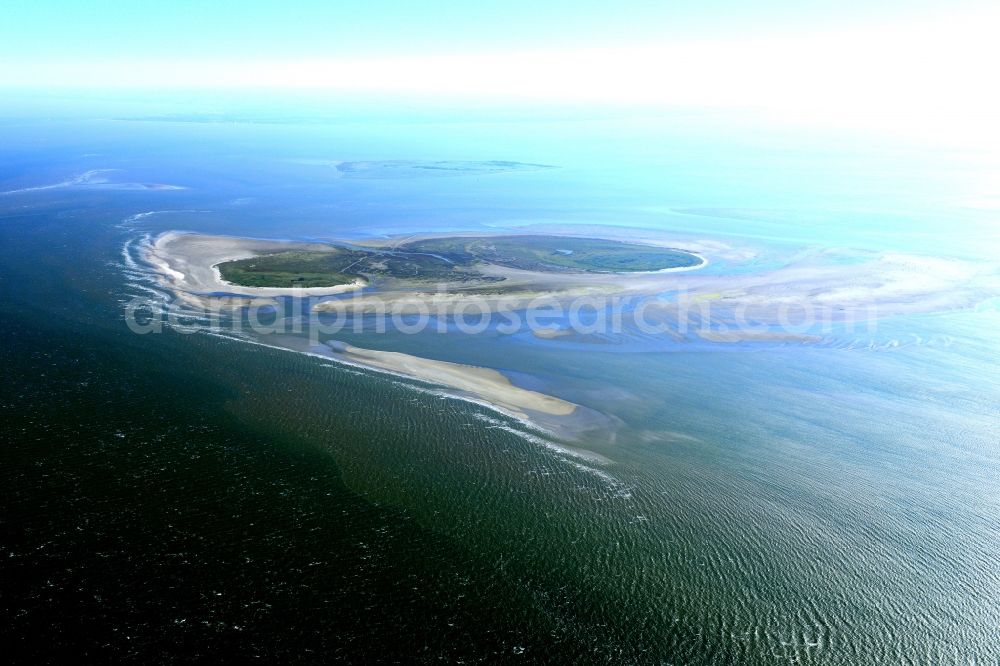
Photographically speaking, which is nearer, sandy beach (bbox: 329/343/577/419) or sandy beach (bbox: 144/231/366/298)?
sandy beach (bbox: 329/343/577/419)

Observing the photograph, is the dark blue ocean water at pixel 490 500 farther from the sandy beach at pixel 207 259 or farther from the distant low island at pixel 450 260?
the distant low island at pixel 450 260

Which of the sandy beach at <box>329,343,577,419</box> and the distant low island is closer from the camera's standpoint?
the sandy beach at <box>329,343,577,419</box>

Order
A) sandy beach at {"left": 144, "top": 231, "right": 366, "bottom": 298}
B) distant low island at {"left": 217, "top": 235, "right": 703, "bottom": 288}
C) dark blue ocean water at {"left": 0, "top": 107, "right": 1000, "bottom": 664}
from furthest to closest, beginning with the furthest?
distant low island at {"left": 217, "top": 235, "right": 703, "bottom": 288} < sandy beach at {"left": 144, "top": 231, "right": 366, "bottom": 298} < dark blue ocean water at {"left": 0, "top": 107, "right": 1000, "bottom": 664}

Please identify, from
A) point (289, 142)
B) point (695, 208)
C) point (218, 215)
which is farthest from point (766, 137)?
point (218, 215)

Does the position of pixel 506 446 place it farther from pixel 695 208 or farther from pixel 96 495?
pixel 695 208

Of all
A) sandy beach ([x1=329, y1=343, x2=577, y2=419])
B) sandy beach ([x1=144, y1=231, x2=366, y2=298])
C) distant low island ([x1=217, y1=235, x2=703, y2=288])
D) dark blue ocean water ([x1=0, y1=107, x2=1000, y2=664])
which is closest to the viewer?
dark blue ocean water ([x1=0, y1=107, x2=1000, y2=664])

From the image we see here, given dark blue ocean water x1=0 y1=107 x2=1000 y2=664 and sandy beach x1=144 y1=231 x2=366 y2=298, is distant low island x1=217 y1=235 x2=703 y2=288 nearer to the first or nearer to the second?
sandy beach x1=144 y1=231 x2=366 y2=298

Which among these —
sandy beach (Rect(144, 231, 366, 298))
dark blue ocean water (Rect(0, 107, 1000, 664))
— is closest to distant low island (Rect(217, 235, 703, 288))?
sandy beach (Rect(144, 231, 366, 298))

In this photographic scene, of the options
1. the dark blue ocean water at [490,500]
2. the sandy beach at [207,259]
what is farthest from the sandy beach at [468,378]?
the sandy beach at [207,259]

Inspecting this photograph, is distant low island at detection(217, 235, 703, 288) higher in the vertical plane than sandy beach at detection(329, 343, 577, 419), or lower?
higher

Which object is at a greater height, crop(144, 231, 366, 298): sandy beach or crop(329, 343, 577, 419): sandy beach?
crop(144, 231, 366, 298): sandy beach
